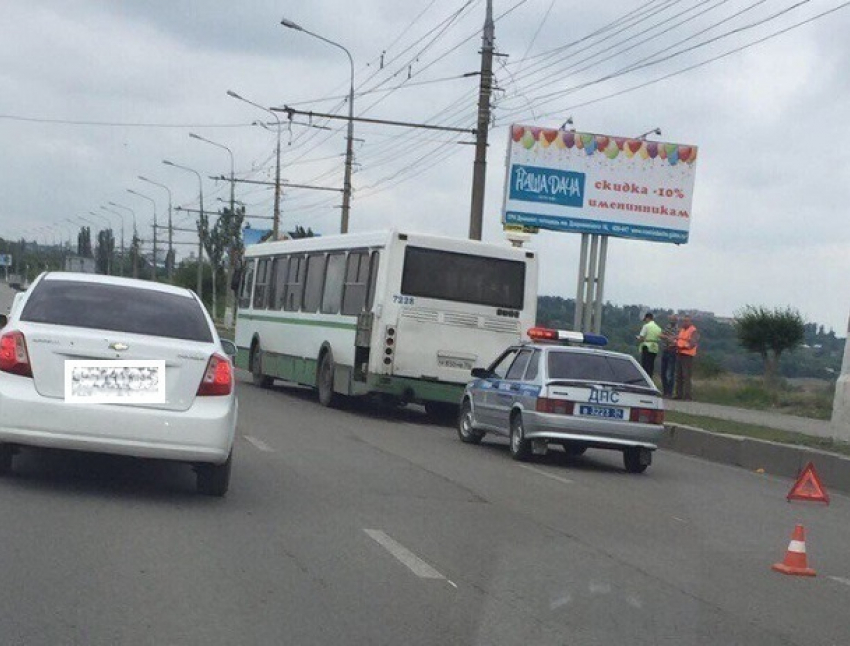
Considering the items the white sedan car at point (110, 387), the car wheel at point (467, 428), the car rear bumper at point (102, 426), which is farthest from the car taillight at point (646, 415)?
Answer: the car rear bumper at point (102, 426)

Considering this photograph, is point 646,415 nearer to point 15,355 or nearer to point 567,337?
point 567,337

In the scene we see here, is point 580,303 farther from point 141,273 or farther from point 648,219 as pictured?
point 141,273

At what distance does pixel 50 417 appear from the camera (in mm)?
10461

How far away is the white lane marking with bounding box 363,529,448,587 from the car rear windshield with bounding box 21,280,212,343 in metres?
2.19

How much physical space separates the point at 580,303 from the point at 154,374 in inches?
1128

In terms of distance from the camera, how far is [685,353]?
96.9 ft

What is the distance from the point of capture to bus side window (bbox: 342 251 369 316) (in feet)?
78.3

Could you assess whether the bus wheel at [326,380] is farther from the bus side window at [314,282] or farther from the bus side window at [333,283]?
the bus side window at [314,282]

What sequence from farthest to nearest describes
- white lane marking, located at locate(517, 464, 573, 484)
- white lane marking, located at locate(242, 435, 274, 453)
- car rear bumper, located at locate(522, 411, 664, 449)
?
car rear bumper, located at locate(522, 411, 664, 449), white lane marking, located at locate(242, 435, 274, 453), white lane marking, located at locate(517, 464, 573, 484)

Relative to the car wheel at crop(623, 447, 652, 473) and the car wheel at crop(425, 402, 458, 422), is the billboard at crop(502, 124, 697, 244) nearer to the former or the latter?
the car wheel at crop(425, 402, 458, 422)

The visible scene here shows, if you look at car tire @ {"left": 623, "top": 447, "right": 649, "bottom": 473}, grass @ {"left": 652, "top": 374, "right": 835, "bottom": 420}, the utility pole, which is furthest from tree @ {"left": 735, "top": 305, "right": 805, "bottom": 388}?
car tire @ {"left": 623, "top": 447, "right": 649, "bottom": 473}

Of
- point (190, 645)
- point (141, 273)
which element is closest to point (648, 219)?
point (190, 645)

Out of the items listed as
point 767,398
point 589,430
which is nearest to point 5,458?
point 589,430

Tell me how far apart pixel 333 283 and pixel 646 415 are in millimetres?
9860
